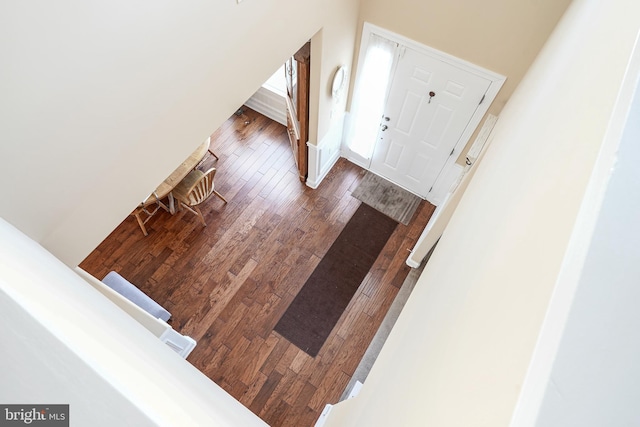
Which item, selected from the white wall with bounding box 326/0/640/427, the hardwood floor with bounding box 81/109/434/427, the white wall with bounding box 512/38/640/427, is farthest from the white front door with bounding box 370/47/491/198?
the white wall with bounding box 512/38/640/427

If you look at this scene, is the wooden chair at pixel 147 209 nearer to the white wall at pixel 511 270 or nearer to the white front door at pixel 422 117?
the white front door at pixel 422 117

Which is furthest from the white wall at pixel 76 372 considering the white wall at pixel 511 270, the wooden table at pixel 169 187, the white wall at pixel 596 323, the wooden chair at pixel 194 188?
the wooden chair at pixel 194 188

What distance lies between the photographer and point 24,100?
1.47m

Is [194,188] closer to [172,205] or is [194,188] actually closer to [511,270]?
[172,205]

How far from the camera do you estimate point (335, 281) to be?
4012 millimetres

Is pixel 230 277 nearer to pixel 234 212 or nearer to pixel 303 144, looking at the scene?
pixel 234 212

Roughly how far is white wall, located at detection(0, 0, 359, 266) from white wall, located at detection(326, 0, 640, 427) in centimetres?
164

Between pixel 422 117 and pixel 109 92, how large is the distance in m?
2.93

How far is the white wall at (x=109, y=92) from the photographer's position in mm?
1460

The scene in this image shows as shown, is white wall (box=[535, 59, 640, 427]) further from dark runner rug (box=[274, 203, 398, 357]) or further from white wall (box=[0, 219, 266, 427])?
dark runner rug (box=[274, 203, 398, 357])

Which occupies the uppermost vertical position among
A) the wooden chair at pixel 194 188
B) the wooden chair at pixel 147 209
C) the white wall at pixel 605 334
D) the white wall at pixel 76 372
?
Answer: the wooden chair at pixel 194 188

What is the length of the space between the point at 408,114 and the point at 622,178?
143 inches

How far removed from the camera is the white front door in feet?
11.0

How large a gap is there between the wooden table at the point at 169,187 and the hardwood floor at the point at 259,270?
14 centimetres
